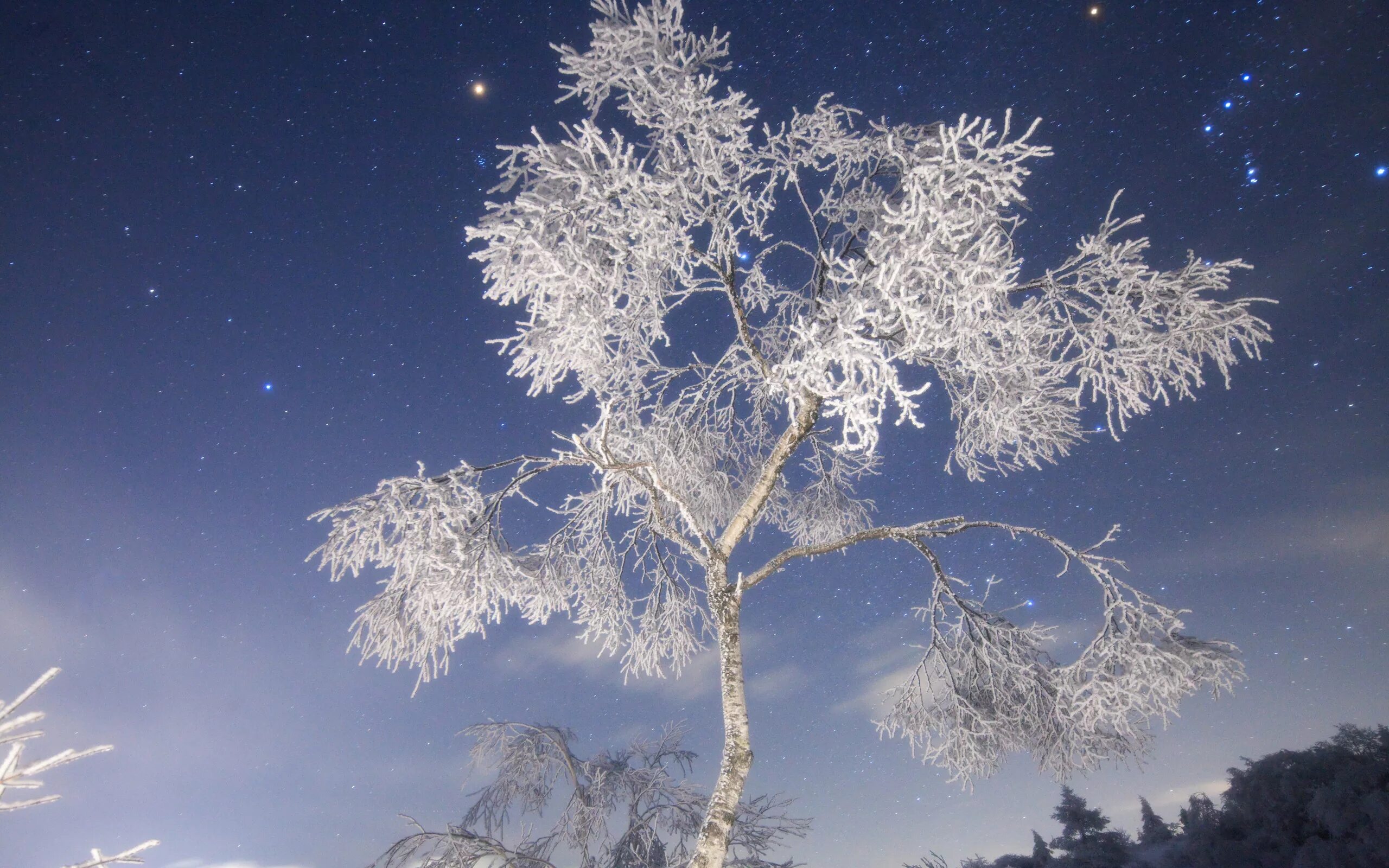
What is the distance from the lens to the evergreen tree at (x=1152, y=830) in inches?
1328

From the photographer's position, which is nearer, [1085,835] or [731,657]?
[731,657]

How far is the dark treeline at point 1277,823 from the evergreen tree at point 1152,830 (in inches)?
128

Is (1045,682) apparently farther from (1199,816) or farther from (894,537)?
(1199,816)

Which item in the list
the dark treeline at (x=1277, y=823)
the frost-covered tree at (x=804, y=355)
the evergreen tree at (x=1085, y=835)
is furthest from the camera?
the evergreen tree at (x=1085, y=835)

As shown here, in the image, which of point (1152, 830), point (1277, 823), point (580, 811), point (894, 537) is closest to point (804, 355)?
point (894, 537)

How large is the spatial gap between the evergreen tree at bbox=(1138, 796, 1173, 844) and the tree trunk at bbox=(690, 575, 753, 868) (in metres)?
42.1

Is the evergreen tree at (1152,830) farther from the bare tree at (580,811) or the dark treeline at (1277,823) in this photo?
the bare tree at (580,811)

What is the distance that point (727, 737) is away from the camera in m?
5.89

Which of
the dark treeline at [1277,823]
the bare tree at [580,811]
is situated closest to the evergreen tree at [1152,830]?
the dark treeline at [1277,823]

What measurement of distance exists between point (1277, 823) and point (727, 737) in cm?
3147

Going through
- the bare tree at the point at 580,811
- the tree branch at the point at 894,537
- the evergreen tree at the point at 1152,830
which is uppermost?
the tree branch at the point at 894,537

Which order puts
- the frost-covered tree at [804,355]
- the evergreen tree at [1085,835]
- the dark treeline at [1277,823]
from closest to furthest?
1. the frost-covered tree at [804,355]
2. the dark treeline at [1277,823]
3. the evergreen tree at [1085,835]

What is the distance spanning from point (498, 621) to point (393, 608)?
1.08m

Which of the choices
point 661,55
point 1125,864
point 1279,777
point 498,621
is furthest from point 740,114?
point 1125,864
